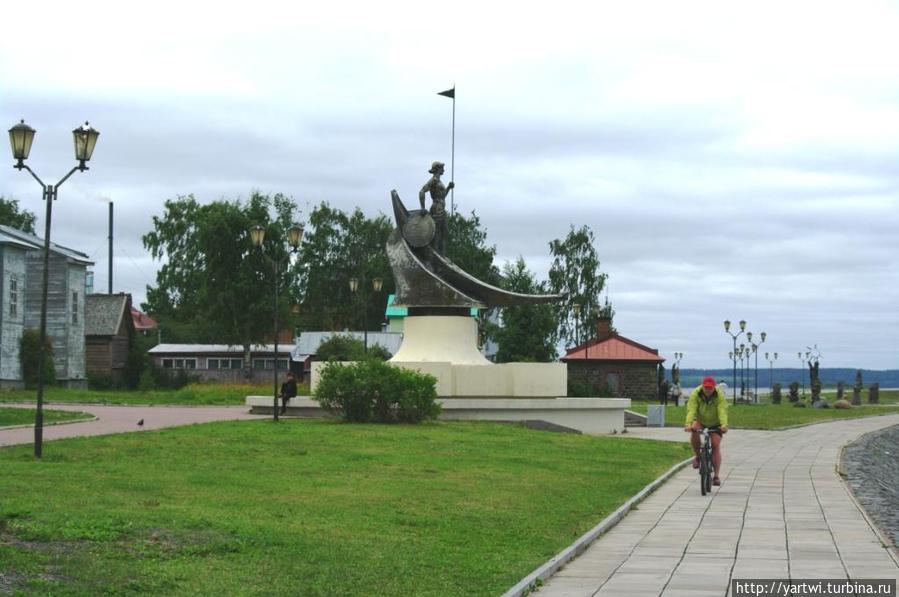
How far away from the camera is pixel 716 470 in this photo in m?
17.2

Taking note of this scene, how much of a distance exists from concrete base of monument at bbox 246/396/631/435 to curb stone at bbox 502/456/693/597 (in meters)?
13.9

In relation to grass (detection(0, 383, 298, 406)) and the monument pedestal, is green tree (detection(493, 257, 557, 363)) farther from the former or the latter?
the monument pedestal

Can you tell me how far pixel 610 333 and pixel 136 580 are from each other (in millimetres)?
61649

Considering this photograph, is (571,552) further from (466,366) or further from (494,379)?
(494,379)

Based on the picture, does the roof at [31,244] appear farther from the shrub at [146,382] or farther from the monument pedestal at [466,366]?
the monument pedestal at [466,366]

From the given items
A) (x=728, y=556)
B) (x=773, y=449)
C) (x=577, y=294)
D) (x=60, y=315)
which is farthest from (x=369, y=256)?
(x=728, y=556)

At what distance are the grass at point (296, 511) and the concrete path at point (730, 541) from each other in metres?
0.51

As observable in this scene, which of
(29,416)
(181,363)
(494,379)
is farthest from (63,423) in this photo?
(181,363)

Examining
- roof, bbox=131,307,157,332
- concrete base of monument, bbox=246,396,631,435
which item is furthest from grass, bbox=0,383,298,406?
roof, bbox=131,307,157,332

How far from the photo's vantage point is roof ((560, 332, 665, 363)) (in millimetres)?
66500

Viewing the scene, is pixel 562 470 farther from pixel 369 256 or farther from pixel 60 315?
pixel 369 256

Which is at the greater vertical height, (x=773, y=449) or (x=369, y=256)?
(x=369, y=256)

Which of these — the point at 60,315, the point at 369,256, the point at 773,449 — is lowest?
the point at 773,449

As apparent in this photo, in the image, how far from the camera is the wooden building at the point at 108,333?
65562 millimetres
